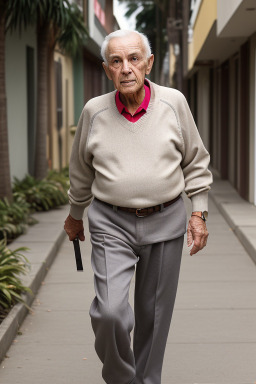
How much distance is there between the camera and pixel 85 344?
5.61 meters

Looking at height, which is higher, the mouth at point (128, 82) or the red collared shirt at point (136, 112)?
the mouth at point (128, 82)

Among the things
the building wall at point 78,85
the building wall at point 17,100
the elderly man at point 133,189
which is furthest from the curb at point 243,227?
the building wall at point 78,85

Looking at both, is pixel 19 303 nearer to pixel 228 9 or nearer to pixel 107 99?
pixel 107 99

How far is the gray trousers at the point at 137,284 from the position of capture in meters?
3.74

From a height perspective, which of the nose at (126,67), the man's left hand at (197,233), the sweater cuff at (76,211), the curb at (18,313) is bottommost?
the curb at (18,313)

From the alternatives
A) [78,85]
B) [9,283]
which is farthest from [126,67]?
[78,85]

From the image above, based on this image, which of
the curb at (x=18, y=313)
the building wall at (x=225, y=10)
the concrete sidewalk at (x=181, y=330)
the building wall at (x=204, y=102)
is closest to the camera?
the concrete sidewalk at (x=181, y=330)

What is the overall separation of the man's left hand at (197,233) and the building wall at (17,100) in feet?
32.4

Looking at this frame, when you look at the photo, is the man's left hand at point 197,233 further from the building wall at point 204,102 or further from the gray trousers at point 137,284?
the building wall at point 204,102

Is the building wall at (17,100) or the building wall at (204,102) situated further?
the building wall at (204,102)

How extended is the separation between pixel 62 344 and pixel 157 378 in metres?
1.62

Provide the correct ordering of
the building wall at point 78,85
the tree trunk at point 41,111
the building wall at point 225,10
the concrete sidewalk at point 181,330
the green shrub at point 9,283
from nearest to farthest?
the concrete sidewalk at point 181,330
the green shrub at point 9,283
the building wall at point 225,10
the tree trunk at point 41,111
the building wall at point 78,85

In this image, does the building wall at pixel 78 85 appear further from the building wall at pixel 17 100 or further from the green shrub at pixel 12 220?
the green shrub at pixel 12 220

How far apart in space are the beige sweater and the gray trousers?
11cm
